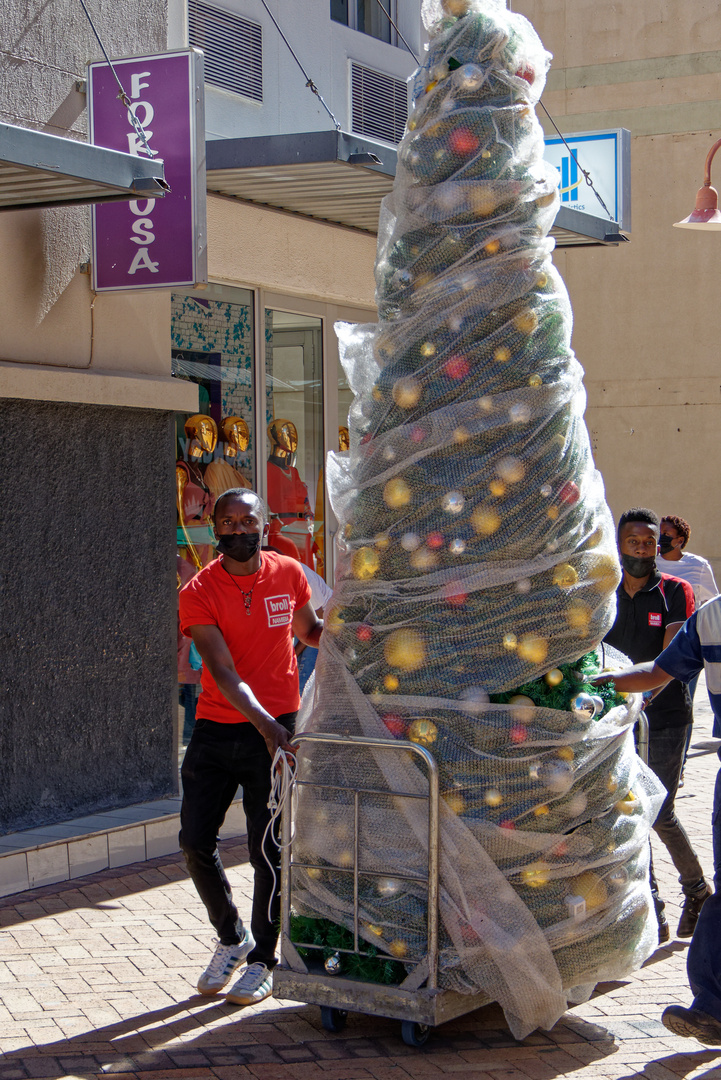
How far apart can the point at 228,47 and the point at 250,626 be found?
522 centimetres

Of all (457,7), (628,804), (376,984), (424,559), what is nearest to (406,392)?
(424,559)

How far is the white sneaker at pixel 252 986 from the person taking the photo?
4.95m

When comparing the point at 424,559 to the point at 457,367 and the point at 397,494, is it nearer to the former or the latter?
the point at 397,494

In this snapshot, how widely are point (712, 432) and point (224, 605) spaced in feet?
51.5

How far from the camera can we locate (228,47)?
8.83 meters

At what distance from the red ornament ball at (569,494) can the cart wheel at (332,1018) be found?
191 centimetres

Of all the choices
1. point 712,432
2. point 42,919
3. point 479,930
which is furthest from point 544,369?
point 712,432

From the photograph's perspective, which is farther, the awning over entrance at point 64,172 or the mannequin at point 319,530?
the mannequin at point 319,530

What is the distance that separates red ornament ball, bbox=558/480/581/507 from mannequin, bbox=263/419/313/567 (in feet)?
17.2

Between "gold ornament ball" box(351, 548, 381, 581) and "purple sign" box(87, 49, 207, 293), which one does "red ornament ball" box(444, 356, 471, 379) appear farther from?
"purple sign" box(87, 49, 207, 293)

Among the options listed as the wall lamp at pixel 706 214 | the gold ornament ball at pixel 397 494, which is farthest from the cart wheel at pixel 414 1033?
the wall lamp at pixel 706 214

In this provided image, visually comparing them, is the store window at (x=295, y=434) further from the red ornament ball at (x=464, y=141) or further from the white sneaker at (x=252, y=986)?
the red ornament ball at (x=464, y=141)

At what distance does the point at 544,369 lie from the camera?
464 cm

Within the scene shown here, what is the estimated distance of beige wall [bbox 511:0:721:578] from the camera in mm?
19531
